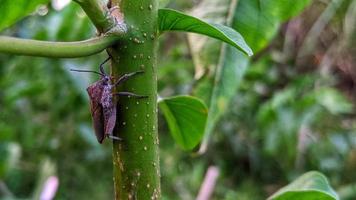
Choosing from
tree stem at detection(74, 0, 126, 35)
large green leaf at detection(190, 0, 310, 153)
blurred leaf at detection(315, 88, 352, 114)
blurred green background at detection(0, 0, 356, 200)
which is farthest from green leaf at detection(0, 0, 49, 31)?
blurred leaf at detection(315, 88, 352, 114)

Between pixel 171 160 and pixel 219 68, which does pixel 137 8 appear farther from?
pixel 171 160

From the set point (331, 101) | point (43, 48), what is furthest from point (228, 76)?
point (331, 101)

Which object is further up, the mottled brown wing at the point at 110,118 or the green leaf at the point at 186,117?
the mottled brown wing at the point at 110,118

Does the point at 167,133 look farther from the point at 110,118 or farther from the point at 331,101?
the point at 110,118

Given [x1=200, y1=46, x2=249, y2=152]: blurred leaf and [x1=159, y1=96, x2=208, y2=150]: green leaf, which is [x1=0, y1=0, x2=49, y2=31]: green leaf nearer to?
[x1=159, y1=96, x2=208, y2=150]: green leaf

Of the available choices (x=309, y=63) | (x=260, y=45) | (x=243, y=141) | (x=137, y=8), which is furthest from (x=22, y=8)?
(x=309, y=63)

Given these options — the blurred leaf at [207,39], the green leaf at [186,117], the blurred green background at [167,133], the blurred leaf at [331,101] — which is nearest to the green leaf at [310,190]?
the green leaf at [186,117]

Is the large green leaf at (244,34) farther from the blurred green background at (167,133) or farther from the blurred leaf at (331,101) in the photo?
the blurred leaf at (331,101)
